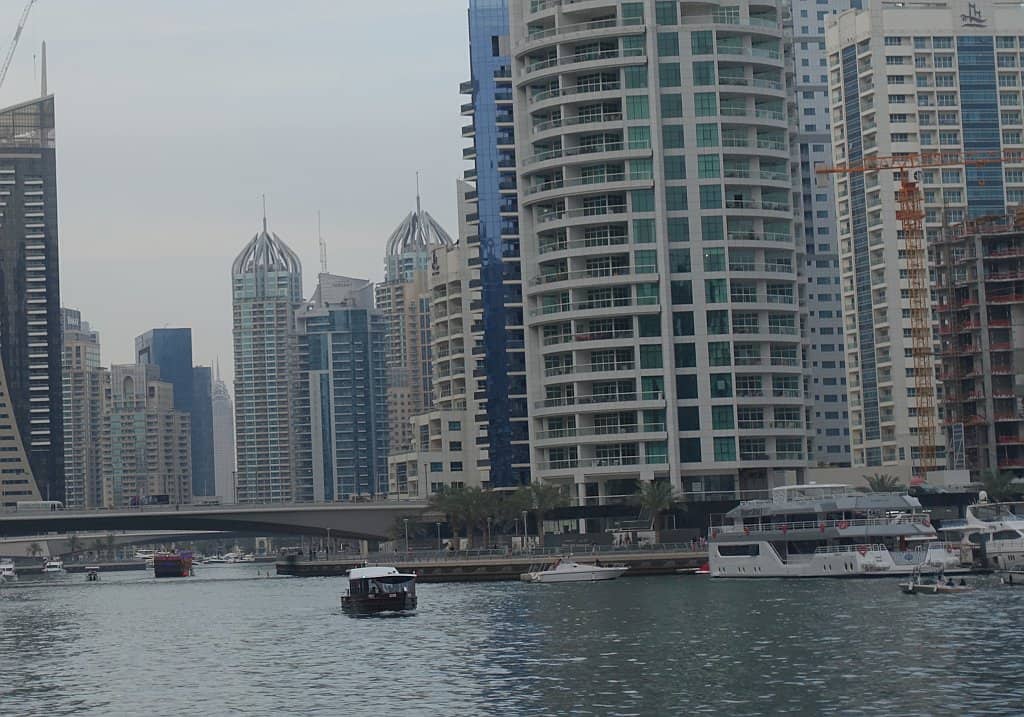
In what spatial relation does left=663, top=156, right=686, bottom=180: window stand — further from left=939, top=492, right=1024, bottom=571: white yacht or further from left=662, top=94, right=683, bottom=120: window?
left=939, top=492, right=1024, bottom=571: white yacht

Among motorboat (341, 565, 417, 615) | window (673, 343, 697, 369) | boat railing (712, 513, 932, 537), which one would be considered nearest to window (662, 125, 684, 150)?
window (673, 343, 697, 369)

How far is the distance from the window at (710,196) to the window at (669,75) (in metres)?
11.7

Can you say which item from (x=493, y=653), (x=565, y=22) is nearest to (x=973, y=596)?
(x=493, y=653)

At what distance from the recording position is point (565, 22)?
655 feet

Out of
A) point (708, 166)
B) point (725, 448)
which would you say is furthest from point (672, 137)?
point (725, 448)

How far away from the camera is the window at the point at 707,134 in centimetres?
19325

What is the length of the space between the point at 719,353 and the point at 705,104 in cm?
2735

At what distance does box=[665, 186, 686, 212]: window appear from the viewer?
633 ft

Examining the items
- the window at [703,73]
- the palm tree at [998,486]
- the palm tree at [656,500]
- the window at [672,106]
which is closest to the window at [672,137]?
the window at [672,106]

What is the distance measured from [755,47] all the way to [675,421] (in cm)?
4386

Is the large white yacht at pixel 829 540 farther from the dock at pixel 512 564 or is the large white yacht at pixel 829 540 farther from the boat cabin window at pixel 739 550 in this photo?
the dock at pixel 512 564

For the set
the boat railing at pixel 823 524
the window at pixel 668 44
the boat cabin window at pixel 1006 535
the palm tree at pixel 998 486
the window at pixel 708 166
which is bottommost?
the boat cabin window at pixel 1006 535

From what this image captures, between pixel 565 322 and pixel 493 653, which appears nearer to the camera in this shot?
pixel 493 653

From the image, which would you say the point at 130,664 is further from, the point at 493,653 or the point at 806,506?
the point at 806,506
